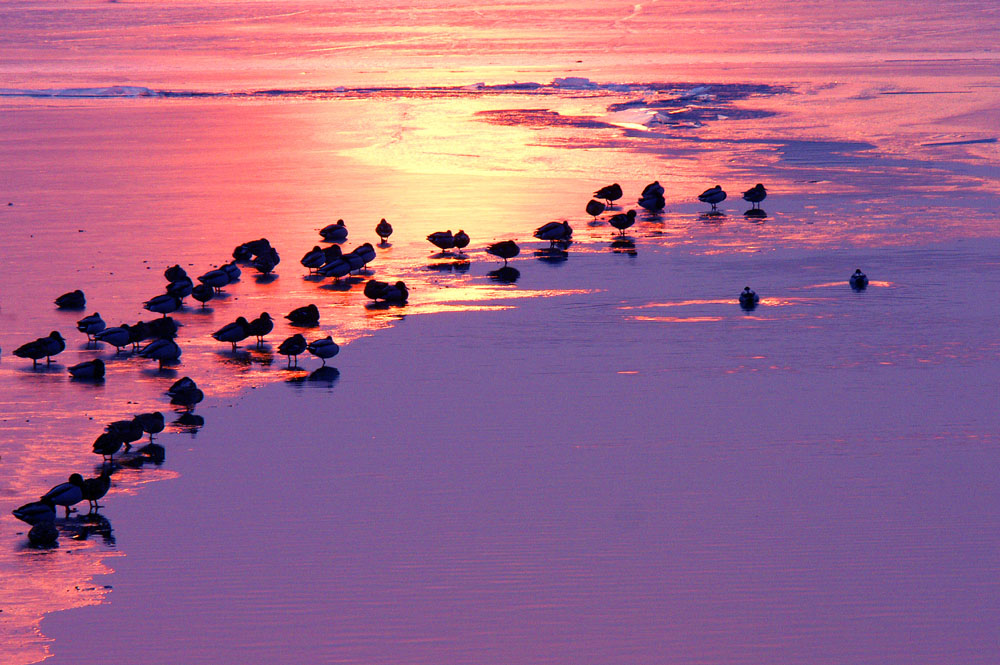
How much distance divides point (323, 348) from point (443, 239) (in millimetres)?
8542

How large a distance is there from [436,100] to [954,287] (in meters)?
41.8

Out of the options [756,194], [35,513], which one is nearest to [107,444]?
[35,513]

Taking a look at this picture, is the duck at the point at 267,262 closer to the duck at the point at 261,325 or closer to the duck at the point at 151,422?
the duck at the point at 261,325

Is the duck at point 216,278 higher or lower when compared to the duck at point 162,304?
higher

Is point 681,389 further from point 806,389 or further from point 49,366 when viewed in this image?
point 49,366

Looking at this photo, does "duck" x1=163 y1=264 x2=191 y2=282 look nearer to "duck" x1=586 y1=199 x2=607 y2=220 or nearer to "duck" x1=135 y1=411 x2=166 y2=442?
"duck" x1=135 y1=411 x2=166 y2=442

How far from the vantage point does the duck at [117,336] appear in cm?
1847

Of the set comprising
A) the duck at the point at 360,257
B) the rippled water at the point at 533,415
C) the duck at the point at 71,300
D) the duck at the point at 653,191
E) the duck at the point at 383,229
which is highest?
the duck at the point at 653,191

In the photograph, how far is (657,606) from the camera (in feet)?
34.6

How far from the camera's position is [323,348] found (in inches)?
698

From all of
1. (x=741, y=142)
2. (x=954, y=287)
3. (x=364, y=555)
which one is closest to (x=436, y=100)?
(x=741, y=142)

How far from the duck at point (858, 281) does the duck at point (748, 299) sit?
214 cm

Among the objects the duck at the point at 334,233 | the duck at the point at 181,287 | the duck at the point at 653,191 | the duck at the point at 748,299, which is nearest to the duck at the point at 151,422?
the duck at the point at 181,287

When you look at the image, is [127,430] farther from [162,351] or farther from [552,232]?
[552,232]
